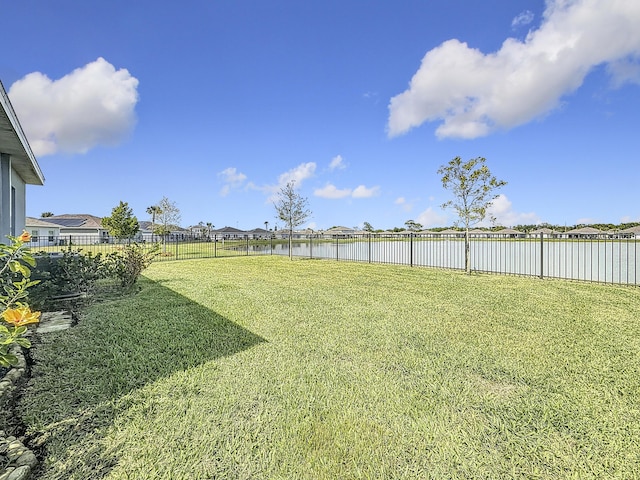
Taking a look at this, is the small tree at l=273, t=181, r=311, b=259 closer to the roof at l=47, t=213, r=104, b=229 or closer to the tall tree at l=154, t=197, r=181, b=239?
the tall tree at l=154, t=197, r=181, b=239

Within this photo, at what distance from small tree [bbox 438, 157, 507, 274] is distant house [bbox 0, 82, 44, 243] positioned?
31.2 feet

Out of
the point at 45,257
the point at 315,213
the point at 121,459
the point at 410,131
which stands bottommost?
the point at 121,459

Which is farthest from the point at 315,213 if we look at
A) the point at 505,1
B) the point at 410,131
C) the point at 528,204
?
the point at 528,204

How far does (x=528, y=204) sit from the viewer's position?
1939cm

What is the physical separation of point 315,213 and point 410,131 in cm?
692

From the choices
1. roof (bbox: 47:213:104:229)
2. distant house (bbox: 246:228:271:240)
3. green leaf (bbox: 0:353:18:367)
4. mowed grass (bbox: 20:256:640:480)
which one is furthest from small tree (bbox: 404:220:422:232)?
roof (bbox: 47:213:104:229)

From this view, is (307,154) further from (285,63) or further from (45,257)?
(45,257)

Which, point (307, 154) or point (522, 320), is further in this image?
point (307, 154)

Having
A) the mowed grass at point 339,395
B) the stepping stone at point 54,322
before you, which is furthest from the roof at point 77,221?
the mowed grass at point 339,395

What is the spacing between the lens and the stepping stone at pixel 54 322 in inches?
152

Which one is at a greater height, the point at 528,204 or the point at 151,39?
the point at 151,39

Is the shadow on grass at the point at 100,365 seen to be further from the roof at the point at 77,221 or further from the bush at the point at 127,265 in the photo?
the roof at the point at 77,221

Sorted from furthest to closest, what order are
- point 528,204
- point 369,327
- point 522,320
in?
point 528,204, point 522,320, point 369,327

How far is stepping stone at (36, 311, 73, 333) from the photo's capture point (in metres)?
3.87
